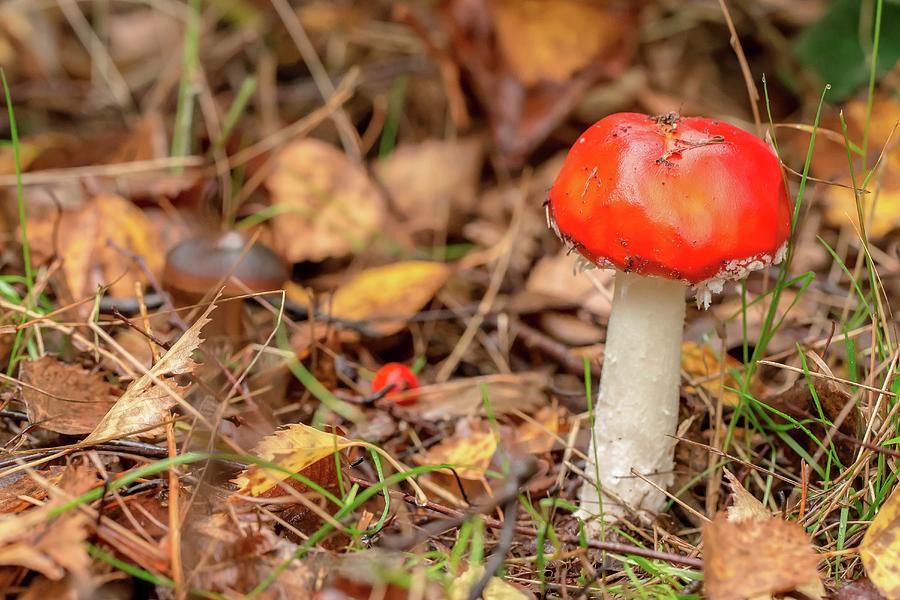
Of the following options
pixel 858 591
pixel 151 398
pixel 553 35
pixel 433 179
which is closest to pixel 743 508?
pixel 858 591

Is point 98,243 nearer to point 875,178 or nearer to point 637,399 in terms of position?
point 637,399

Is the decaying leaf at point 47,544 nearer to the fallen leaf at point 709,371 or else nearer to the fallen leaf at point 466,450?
the fallen leaf at point 466,450

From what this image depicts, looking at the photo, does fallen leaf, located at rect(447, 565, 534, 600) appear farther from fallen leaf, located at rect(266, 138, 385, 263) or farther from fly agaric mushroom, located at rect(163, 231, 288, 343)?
fallen leaf, located at rect(266, 138, 385, 263)

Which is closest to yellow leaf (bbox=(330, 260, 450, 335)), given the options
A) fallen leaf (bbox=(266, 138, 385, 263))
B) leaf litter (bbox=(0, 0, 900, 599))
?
leaf litter (bbox=(0, 0, 900, 599))

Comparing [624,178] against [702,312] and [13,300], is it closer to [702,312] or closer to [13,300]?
[702,312]

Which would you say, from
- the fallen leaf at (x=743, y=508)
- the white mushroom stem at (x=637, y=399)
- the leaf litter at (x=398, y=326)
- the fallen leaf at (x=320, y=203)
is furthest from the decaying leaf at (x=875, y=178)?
the fallen leaf at (x=320, y=203)

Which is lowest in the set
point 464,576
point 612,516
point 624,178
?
point 612,516

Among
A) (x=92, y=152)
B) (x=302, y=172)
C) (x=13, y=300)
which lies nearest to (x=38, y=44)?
(x=92, y=152)
